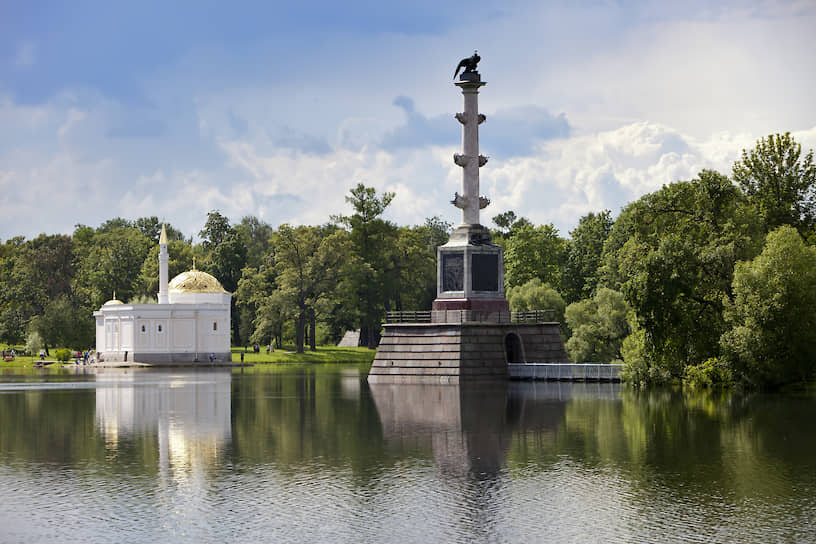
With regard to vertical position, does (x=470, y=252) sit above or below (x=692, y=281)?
above

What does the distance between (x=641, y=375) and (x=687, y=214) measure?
40.4 feet

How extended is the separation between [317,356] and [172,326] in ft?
52.9

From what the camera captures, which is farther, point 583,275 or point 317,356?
point 317,356

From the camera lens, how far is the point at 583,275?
3976 inches

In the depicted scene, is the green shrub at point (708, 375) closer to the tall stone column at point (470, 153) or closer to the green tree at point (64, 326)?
the tall stone column at point (470, 153)

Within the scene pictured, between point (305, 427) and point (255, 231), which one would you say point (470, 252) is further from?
point (255, 231)

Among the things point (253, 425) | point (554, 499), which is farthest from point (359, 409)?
point (554, 499)

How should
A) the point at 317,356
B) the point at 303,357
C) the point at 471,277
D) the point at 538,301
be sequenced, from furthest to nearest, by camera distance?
the point at 317,356 → the point at 303,357 → the point at 538,301 → the point at 471,277

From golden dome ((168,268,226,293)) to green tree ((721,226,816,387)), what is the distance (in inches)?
2810

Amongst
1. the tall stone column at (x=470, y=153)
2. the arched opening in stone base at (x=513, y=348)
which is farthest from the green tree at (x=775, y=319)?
the tall stone column at (x=470, y=153)

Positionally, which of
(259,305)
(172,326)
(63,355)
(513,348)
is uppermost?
(259,305)

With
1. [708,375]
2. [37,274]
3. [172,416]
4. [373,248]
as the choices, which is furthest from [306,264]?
[172,416]

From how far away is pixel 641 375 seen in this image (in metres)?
55.9

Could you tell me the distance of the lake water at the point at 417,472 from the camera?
20.0 metres
